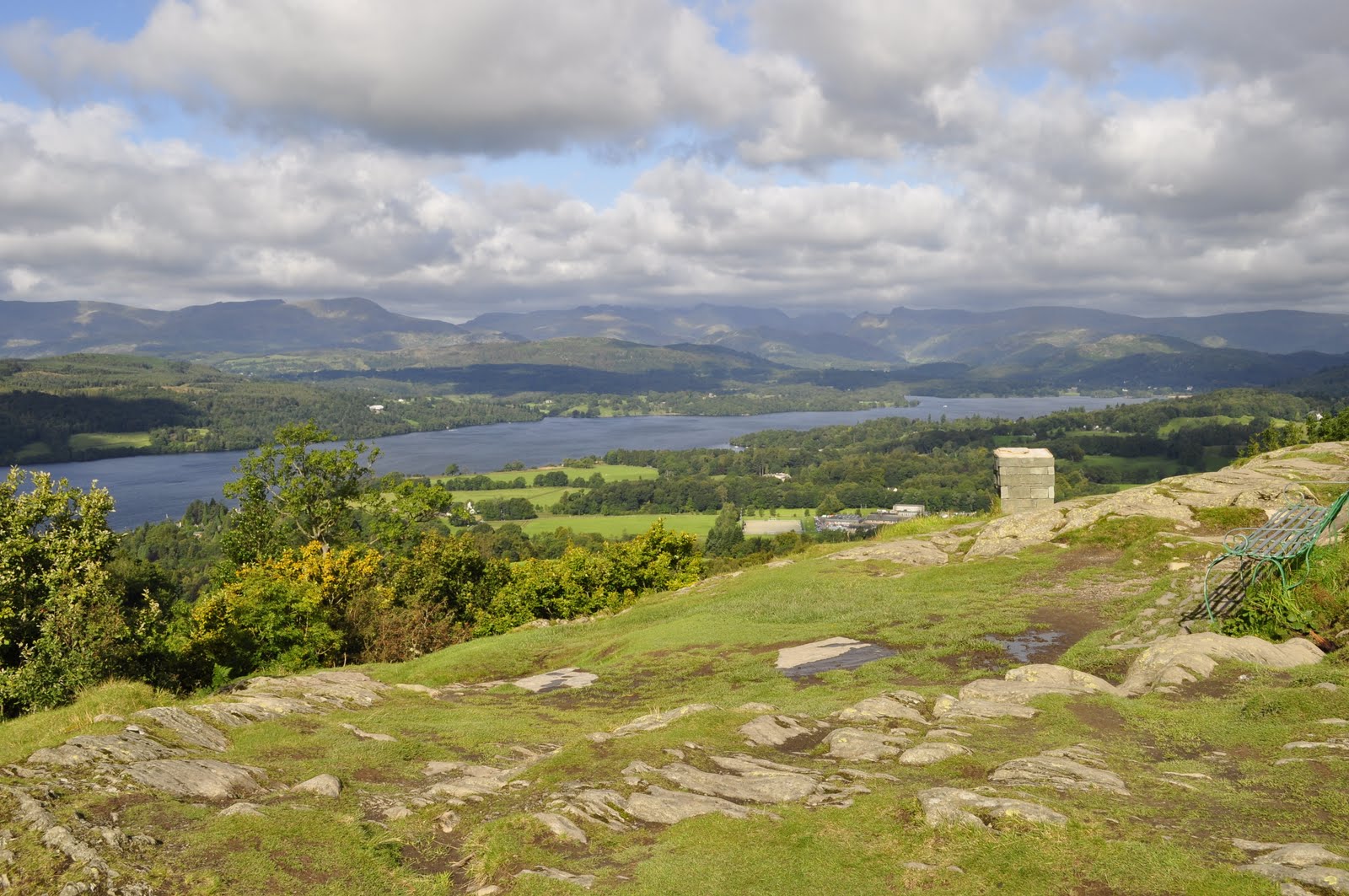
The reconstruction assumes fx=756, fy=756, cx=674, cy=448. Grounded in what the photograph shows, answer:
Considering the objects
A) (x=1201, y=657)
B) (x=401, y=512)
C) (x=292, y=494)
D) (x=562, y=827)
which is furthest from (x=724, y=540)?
(x=562, y=827)

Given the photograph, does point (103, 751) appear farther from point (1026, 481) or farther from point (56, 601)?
point (1026, 481)

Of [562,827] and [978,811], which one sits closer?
[978,811]

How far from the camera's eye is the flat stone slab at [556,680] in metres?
25.1

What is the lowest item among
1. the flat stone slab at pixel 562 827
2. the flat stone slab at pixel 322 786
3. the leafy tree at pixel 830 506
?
the leafy tree at pixel 830 506

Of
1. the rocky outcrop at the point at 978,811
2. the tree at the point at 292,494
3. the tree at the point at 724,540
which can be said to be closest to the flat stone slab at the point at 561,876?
the rocky outcrop at the point at 978,811

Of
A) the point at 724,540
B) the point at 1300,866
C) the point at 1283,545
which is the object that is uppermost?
the point at 1283,545

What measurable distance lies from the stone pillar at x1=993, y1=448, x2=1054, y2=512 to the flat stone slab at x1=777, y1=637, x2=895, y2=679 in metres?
26.1

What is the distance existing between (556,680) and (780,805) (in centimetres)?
1520

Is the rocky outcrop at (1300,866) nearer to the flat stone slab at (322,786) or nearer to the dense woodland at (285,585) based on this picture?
the flat stone slab at (322,786)

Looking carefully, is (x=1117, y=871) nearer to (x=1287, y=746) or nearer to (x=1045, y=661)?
(x=1287, y=746)

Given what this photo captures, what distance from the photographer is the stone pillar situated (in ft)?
153

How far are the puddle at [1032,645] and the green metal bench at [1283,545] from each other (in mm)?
4131

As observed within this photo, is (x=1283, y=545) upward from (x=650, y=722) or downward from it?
upward

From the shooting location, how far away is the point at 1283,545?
21.3 meters
